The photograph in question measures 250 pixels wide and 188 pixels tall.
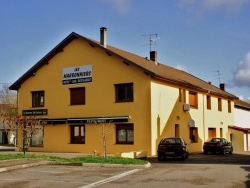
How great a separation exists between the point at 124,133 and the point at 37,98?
8952 millimetres

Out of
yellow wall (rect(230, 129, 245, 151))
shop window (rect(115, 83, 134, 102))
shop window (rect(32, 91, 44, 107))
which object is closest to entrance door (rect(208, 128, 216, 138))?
yellow wall (rect(230, 129, 245, 151))

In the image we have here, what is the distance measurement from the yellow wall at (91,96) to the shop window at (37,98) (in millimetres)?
331

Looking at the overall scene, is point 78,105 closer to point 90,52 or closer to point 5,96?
point 90,52

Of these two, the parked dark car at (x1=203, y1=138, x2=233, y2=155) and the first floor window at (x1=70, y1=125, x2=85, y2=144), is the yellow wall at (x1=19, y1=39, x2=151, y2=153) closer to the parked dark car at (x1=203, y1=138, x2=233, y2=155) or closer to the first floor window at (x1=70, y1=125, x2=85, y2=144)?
the first floor window at (x1=70, y1=125, x2=85, y2=144)

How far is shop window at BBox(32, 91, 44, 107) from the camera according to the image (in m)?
33.1

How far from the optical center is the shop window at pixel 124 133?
28.2 meters

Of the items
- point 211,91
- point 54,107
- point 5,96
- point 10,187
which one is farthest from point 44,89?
point 5,96

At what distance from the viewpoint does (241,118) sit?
48.5 m

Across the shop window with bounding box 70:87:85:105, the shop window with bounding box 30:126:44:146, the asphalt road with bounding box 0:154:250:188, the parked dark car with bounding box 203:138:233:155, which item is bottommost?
the asphalt road with bounding box 0:154:250:188

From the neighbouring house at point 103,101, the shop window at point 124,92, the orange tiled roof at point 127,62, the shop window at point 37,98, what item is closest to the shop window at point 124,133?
the neighbouring house at point 103,101

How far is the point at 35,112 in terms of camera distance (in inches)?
1291

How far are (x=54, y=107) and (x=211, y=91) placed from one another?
564 inches

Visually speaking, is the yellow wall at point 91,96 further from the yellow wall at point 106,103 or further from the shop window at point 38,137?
the shop window at point 38,137

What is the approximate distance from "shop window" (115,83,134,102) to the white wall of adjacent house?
2065cm
